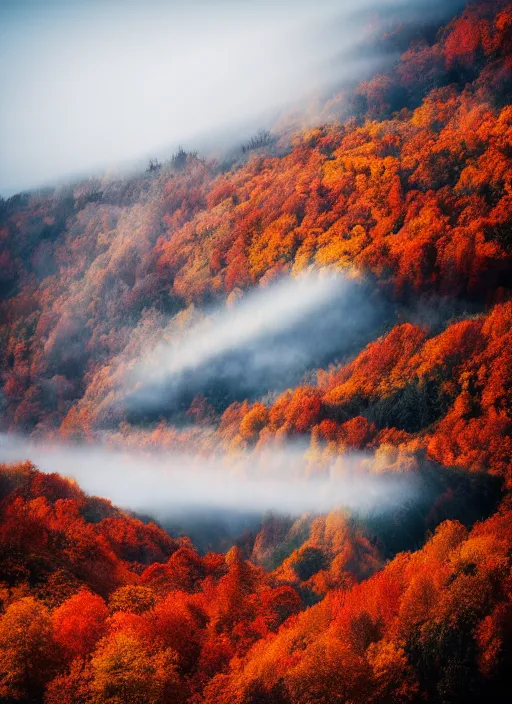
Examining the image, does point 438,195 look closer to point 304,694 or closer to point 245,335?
point 245,335

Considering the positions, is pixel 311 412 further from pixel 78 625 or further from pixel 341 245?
pixel 78 625

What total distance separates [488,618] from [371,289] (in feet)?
145

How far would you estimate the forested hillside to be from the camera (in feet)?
130

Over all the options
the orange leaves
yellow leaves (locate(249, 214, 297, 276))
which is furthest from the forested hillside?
yellow leaves (locate(249, 214, 297, 276))

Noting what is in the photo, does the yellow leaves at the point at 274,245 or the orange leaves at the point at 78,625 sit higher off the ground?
the yellow leaves at the point at 274,245

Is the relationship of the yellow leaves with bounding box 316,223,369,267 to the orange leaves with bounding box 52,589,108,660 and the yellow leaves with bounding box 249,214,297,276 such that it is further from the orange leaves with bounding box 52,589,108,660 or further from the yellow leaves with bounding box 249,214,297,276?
the orange leaves with bounding box 52,589,108,660

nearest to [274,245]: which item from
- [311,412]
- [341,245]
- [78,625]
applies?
[341,245]

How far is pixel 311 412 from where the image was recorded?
68625 millimetres

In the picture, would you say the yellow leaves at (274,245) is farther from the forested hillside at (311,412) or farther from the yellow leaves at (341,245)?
the yellow leaves at (341,245)

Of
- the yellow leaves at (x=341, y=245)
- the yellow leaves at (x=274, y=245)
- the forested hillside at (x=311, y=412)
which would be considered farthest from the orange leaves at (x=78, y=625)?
the yellow leaves at (x=274, y=245)

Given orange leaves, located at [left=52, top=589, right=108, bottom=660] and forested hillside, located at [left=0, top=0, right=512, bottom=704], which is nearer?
forested hillside, located at [left=0, top=0, right=512, bottom=704]

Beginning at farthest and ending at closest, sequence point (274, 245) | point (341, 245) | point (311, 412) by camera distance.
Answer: point (274, 245) → point (341, 245) → point (311, 412)

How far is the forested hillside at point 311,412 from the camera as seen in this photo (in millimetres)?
39562

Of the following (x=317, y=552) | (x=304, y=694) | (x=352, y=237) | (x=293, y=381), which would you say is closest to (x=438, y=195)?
(x=352, y=237)
